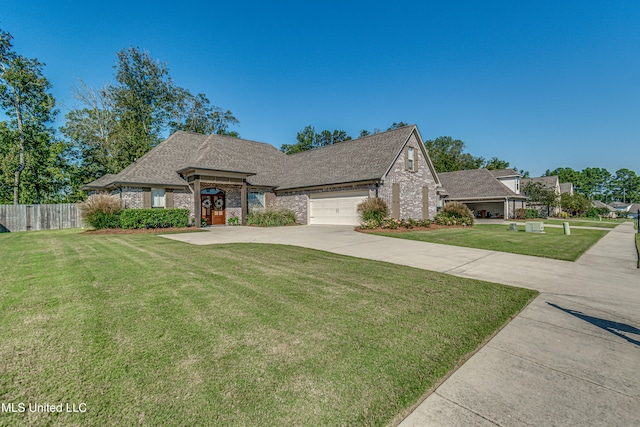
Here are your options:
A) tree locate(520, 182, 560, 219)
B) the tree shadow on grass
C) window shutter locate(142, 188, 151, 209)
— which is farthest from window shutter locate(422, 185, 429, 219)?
tree locate(520, 182, 560, 219)

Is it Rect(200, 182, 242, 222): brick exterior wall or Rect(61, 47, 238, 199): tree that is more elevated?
Rect(61, 47, 238, 199): tree

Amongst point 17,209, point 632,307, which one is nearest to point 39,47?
point 17,209

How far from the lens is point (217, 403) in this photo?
204cm

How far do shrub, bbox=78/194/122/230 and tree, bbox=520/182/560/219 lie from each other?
137 feet

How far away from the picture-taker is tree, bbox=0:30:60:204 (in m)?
22.2

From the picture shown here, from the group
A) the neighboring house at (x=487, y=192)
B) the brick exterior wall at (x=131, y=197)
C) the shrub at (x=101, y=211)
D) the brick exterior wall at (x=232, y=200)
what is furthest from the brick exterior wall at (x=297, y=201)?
the neighboring house at (x=487, y=192)

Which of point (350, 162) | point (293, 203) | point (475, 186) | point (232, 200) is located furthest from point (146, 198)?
point (475, 186)

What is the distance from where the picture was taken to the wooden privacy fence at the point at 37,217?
58.6 ft

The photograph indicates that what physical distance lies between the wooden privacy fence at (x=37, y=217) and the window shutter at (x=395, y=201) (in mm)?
20617

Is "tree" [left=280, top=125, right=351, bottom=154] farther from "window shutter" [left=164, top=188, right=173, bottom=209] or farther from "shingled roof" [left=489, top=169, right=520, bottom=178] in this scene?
"window shutter" [left=164, top=188, right=173, bottom=209]

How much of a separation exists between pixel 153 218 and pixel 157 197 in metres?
2.95

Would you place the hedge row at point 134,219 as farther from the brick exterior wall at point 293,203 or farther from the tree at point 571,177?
the tree at point 571,177

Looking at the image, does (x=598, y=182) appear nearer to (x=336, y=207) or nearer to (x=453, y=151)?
(x=453, y=151)

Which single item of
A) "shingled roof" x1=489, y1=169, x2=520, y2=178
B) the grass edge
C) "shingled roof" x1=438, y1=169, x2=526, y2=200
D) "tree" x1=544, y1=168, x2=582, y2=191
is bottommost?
the grass edge
